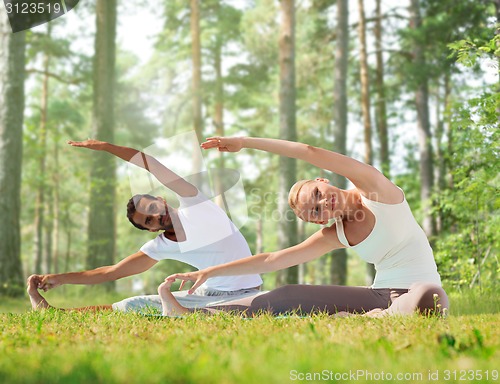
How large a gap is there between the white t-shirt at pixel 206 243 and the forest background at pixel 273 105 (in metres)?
1.36

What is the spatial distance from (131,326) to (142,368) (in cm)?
158

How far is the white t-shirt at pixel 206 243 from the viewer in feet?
18.5

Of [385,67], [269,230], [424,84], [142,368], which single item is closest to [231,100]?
[385,67]

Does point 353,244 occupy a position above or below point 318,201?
below

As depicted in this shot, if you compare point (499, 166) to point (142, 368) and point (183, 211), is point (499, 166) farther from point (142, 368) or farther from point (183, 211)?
point (142, 368)

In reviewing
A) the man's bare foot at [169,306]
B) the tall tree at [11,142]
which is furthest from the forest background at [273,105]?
the man's bare foot at [169,306]

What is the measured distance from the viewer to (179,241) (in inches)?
224

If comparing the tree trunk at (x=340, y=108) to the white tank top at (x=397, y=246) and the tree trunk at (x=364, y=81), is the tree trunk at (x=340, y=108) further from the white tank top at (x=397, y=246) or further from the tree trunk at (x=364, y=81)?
the white tank top at (x=397, y=246)

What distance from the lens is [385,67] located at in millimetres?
22484

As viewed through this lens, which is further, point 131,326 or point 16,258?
point 16,258

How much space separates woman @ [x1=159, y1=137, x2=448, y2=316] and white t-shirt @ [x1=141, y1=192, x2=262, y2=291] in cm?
68

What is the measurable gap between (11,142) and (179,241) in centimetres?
677

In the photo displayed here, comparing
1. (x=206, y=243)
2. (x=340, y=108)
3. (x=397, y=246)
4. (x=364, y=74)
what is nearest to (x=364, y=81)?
(x=364, y=74)

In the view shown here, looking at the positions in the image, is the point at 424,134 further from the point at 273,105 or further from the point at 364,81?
the point at 273,105
